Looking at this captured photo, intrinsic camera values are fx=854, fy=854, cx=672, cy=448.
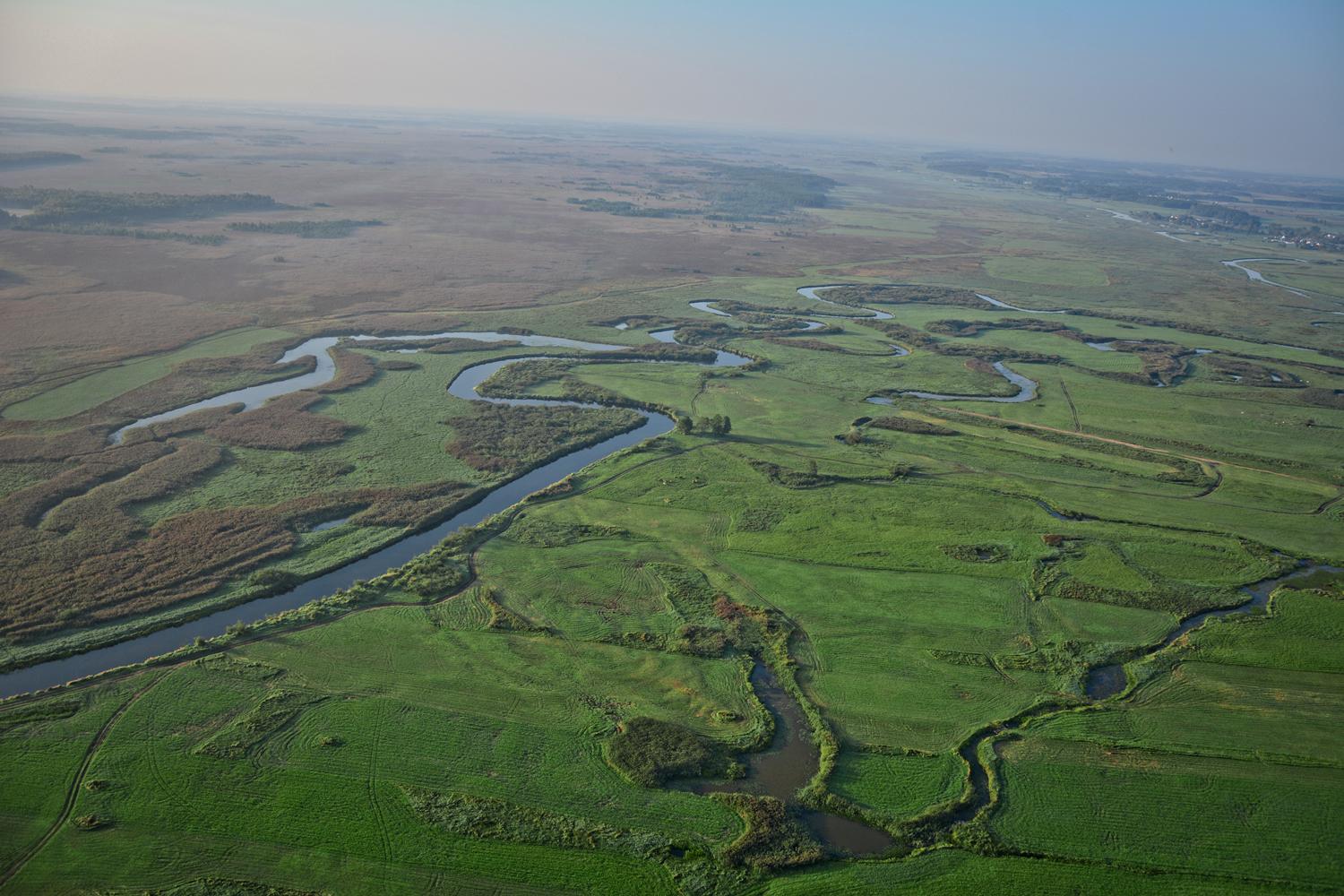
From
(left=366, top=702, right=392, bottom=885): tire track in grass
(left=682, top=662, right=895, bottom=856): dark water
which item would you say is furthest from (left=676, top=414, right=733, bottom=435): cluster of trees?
(left=366, top=702, right=392, bottom=885): tire track in grass

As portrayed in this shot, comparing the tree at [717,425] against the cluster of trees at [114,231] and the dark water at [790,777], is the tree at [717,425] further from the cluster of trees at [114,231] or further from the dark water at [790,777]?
the cluster of trees at [114,231]

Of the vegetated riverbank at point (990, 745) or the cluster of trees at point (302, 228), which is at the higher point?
the cluster of trees at point (302, 228)

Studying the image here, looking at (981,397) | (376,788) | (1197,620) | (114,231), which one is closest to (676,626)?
(376,788)

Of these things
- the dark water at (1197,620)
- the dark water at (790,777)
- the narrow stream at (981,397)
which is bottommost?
the dark water at (790,777)

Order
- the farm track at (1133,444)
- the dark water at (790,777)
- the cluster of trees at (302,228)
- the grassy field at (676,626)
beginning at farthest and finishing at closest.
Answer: the cluster of trees at (302,228), the farm track at (1133,444), the dark water at (790,777), the grassy field at (676,626)

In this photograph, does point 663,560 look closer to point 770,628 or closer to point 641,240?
point 770,628

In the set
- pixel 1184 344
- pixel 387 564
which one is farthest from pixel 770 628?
pixel 1184 344

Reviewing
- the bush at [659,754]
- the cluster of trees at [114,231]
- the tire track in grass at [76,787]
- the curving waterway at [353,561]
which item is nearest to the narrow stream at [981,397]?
the curving waterway at [353,561]

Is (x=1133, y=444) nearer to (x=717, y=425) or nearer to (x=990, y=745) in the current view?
(x=717, y=425)
